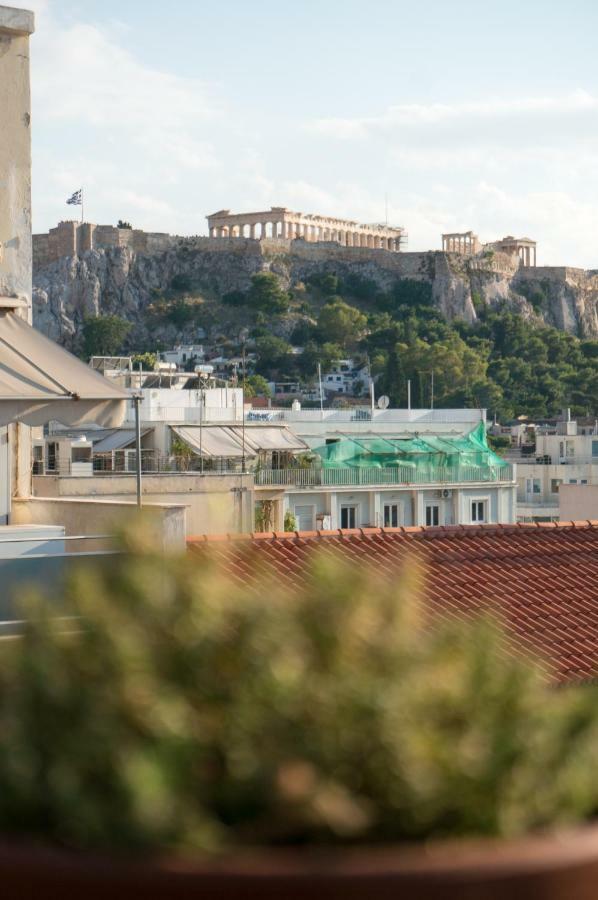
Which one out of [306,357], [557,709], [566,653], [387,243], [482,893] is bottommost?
[566,653]

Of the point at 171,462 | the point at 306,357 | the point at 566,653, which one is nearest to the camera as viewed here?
the point at 566,653

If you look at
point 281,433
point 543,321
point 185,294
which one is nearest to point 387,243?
point 543,321

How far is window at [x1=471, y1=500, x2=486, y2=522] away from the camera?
3609 centimetres

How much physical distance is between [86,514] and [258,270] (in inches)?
3617

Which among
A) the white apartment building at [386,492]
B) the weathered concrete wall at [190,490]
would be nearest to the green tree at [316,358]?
the white apartment building at [386,492]

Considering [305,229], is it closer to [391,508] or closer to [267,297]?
[267,297]

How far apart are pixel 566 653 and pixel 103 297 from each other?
290 ft

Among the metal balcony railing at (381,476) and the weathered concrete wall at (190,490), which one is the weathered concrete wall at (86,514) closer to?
the weathered concrete wall at (190,490)

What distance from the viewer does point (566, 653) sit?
793 cm

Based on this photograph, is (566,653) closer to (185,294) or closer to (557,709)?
(557,709)

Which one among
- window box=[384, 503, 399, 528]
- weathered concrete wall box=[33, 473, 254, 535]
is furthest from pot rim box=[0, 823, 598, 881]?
window box=[384, 503, 399, 528]

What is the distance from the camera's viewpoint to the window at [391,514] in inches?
1339

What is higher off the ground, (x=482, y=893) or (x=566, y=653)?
(x=482, y=893)

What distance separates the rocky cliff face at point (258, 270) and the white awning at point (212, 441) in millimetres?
55638
